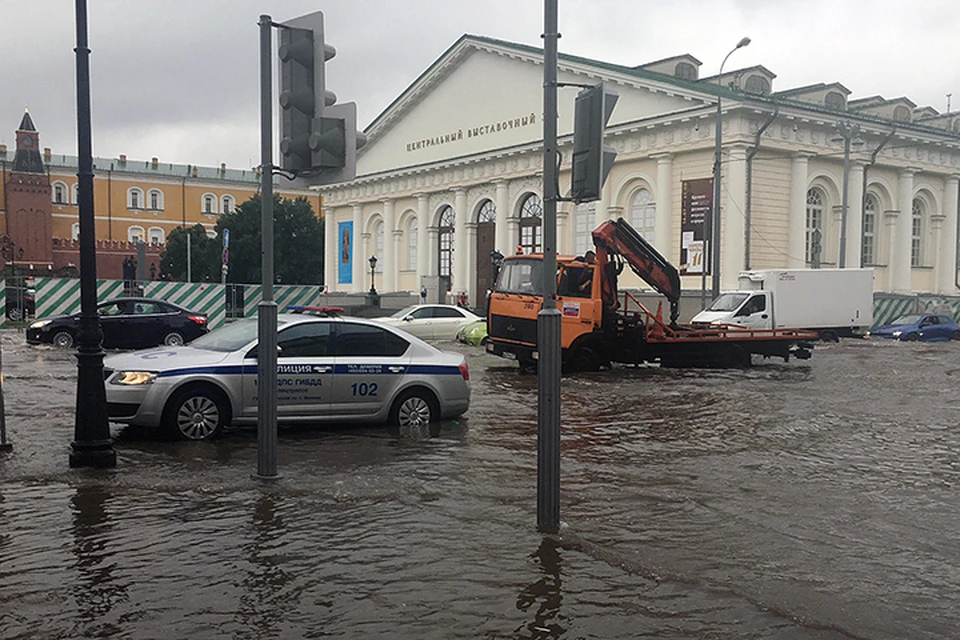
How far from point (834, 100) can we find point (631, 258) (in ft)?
91.7

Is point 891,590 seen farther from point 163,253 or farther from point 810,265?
point 163,253

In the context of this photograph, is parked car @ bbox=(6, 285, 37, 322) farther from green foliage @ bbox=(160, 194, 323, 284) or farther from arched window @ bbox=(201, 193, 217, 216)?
arched window @ bbox=(201, 193, 217, 216)

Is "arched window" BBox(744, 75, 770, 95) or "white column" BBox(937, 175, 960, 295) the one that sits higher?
"arched window" BBox(744, 75, 770, 95)

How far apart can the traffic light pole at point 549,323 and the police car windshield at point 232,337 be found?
15.6 feet

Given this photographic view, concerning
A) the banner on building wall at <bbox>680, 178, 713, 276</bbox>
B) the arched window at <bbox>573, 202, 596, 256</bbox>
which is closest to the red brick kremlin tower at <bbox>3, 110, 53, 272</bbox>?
the arched window at <bbox>573, 202, 596, 256</bbox>

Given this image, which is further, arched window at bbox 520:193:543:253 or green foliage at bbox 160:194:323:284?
green foliage at bbox 160:194:323:284

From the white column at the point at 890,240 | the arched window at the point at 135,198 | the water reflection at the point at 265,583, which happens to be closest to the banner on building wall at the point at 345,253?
the white column at the point at 890,240

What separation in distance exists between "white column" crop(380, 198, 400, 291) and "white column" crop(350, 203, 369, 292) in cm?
291

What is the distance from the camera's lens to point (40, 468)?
28.5 feet

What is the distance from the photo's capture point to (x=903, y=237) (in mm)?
43312

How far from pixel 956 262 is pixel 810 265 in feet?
38.1

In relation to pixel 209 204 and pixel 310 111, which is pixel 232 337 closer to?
pixel 310 111

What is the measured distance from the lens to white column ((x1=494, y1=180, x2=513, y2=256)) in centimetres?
4738

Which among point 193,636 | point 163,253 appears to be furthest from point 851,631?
point 163,253
